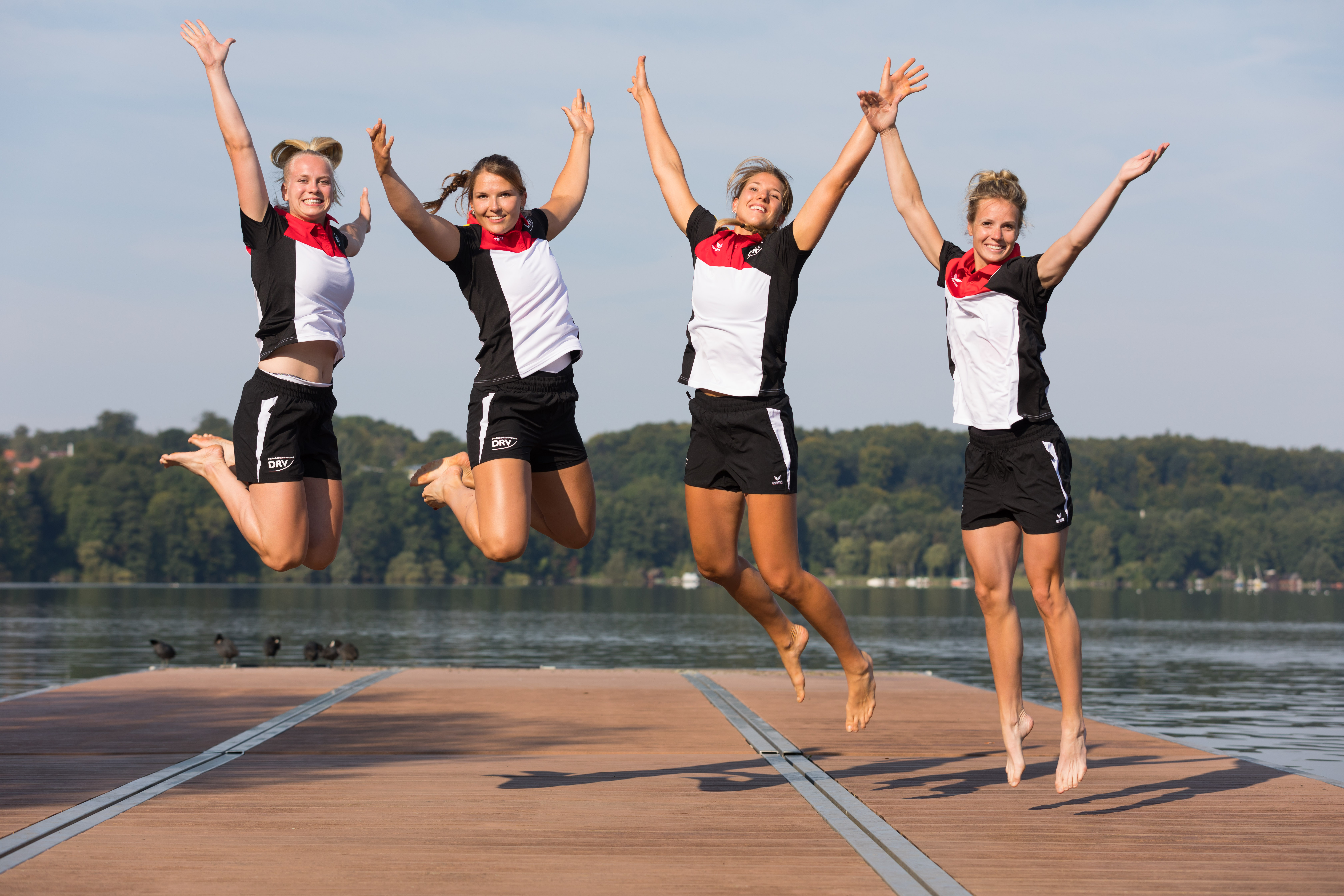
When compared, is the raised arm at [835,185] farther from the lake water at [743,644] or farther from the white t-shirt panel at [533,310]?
the lake water at [743,644]

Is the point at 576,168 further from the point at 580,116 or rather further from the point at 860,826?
the point at 860,826

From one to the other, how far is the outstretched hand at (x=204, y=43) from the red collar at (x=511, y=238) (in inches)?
57.3

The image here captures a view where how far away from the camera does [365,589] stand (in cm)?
12106

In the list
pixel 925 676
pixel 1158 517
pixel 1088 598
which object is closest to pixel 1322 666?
pixel 925 676

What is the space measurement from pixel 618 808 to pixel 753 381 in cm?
229

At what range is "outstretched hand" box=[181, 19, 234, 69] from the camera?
6.75m

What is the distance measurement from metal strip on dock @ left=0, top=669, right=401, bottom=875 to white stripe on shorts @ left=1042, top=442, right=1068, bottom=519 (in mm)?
4768

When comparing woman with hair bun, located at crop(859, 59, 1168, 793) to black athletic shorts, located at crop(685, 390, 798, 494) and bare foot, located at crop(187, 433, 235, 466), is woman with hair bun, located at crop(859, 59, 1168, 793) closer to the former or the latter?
black athletic shorts, located at crop(685, 390, 798, 494)

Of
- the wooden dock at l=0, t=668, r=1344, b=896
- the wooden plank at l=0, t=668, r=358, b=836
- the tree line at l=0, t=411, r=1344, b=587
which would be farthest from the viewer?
the tree line at l=0, t=411, r=1344, b=587

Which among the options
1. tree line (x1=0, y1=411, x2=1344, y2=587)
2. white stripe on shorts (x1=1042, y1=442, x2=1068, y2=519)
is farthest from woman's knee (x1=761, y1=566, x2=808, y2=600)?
tree line (x1=0, y1=411, x2=1344, y2=587)

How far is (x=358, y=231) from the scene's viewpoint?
290 inches

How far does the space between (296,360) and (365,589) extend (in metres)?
117

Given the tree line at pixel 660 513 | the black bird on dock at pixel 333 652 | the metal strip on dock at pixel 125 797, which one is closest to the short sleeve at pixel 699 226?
the metal strip on dock at pixel 125 797

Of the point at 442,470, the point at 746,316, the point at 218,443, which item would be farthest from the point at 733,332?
the point at 218,443
